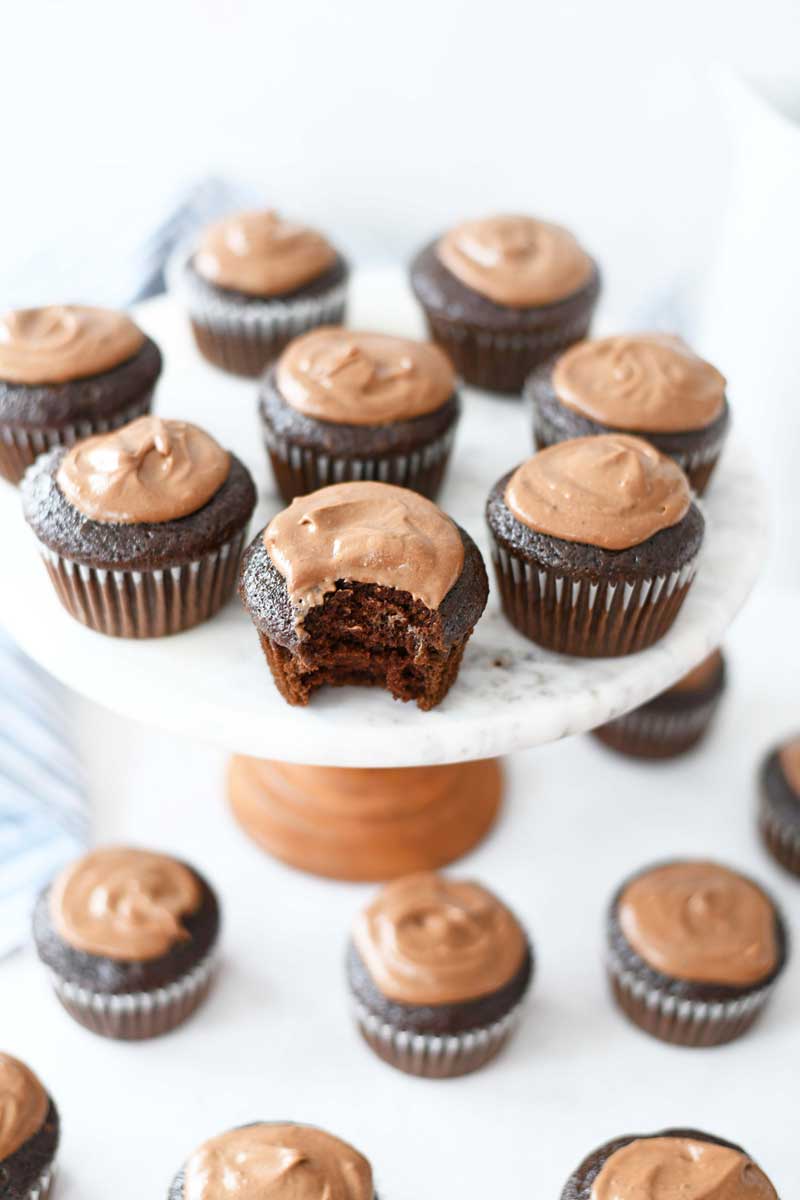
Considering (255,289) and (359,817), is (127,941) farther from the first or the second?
(255,289)

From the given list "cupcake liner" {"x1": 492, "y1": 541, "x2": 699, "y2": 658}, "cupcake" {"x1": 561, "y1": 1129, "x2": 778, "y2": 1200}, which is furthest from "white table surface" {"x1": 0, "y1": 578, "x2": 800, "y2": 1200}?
"cupcake liner" {"x1": 492, "y1": 541, "x2": 699, "y2": 658}

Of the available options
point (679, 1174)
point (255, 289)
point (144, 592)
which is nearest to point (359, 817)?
point (144, 592)

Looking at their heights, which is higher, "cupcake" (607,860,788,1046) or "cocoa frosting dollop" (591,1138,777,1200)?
"cocoa frosting dollop" (591,1138,777,1200)

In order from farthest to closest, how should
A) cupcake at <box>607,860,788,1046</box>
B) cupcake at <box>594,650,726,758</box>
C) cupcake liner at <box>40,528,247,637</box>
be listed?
cupcake at <box>594,650,726,758</box>, cupcake at <box>607,860,788,1046</box>, cupcake liner at <box>40,528,247,637</box>

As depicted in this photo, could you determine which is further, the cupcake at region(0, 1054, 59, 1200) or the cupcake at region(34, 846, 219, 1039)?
the cupcake at region(34, 846, 219, 1039)

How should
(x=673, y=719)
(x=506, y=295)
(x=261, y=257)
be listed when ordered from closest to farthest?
(x=506, y=295)
(x=261, y=257)
(x=673, y=719)

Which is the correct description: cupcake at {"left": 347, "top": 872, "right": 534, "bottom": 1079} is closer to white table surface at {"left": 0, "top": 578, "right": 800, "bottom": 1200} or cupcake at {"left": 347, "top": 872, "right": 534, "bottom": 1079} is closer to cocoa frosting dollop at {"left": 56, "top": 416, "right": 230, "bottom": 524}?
white table surface at {"left": 0, "top": 578, "right": 800, "bottom": 1200}

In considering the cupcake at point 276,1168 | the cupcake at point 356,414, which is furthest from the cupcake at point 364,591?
the cupcake at point 276,1168

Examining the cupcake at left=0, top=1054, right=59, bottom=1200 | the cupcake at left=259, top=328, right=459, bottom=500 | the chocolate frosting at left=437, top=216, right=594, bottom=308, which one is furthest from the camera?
the chocolate frosting at left=437, top=216, right=594, bottom=308
